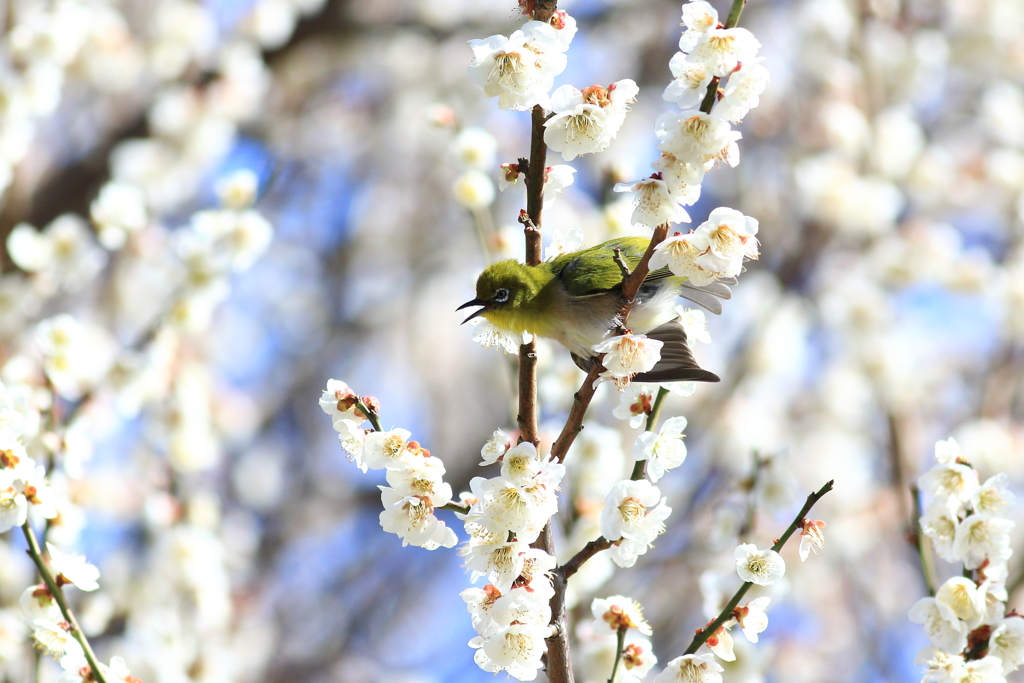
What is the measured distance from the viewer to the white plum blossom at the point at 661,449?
145cm

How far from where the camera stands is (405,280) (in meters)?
6.50

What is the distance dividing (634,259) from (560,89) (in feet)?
2.35

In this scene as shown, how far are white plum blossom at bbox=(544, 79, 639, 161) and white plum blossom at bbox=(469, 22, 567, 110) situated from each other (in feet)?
0.11

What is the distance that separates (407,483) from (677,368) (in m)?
0.61

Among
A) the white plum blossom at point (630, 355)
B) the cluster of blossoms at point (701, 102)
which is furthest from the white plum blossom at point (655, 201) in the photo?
the white plum blossom at point (630, 355)

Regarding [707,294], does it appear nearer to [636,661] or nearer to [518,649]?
[636,661]

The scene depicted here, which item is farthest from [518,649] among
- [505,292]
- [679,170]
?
[505,292]

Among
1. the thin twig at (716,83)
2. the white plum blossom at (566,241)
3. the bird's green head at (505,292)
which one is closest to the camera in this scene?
the thin twig at (716,83)

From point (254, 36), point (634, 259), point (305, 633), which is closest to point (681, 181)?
point (634, 259)

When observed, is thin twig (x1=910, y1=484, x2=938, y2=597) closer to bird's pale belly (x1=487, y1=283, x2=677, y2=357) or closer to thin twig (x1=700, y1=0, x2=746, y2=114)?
bird's pale belly (x1=487, y1=283, x2=677, y2=357)

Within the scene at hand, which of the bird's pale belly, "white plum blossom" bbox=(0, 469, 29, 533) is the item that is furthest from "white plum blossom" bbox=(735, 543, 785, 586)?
"white plum blossom" bbox=(0, 469, 29, 533)

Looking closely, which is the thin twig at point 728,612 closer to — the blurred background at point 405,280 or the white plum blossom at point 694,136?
the white plum blossom at point 694,136

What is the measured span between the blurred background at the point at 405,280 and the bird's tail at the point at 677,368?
1307mm

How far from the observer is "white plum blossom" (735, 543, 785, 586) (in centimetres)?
146
